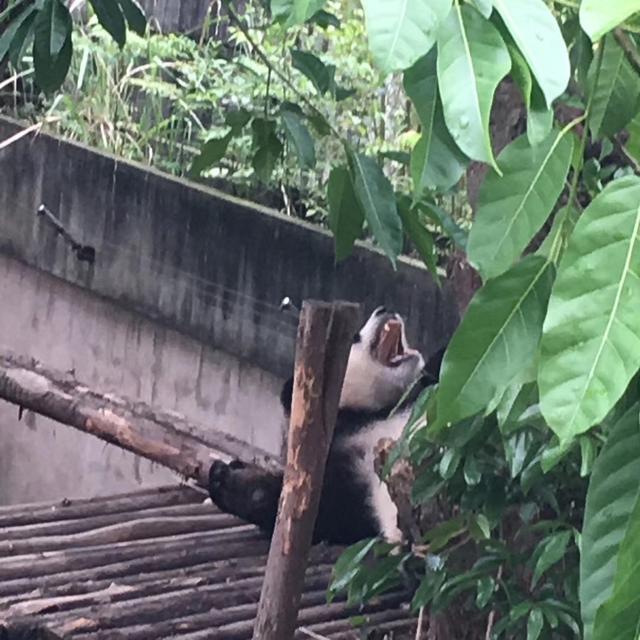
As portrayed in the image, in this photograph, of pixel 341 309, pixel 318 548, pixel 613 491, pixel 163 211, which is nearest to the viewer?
pixel 613 491

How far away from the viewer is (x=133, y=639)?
3.01 m

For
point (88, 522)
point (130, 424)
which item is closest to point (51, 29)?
point (130, 424)

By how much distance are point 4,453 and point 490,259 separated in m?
5.25

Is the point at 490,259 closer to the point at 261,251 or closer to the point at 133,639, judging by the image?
the point at 133,639

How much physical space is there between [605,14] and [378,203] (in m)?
0.99

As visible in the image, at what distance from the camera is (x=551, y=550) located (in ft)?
6.22

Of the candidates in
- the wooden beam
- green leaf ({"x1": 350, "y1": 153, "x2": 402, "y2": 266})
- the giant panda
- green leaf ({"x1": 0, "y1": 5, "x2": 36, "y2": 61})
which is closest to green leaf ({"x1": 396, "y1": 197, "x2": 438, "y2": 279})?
green leaf ({"x1": 350, "y1": 153, "x2": 402, "y2": 266})

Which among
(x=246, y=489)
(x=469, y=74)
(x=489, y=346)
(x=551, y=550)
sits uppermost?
(x=469, y=74)

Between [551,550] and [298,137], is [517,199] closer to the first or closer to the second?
[551,550]

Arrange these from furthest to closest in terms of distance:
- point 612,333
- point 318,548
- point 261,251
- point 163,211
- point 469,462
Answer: point 163,211 < point 261,251 < point 318,548 < point 469,462 < point 612,333

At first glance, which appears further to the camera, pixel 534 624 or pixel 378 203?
pixel 534 624

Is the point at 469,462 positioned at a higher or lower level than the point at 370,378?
higher

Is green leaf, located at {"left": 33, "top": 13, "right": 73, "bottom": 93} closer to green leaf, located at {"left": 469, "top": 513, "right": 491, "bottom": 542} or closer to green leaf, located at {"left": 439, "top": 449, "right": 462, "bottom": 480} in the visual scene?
green leaf, located at {"left": 439, "top": 449, "right": 462, "bottom": 480}

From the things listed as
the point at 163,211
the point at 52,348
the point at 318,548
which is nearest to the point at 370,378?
the point at 318,548
